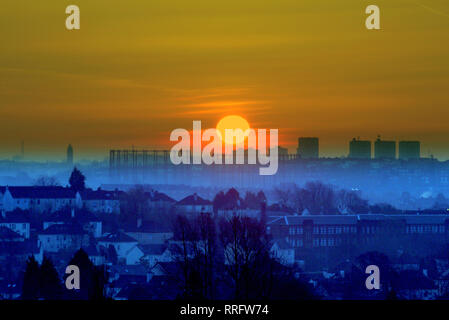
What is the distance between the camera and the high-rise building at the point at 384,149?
147 feet

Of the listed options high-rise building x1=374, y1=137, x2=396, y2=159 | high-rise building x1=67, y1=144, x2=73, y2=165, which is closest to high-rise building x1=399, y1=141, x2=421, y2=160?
high-rise building x1=374, y1=137, x2=396, y2=159

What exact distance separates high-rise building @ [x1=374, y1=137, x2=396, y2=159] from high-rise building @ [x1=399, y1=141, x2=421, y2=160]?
325 mm

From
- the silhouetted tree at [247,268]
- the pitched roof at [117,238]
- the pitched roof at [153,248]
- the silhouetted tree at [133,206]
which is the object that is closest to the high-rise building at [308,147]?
the silhouetted tree at [133,206]

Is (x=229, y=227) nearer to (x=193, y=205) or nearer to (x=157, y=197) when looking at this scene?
(x=193, y=205)

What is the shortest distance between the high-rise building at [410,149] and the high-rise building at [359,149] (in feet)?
4.18

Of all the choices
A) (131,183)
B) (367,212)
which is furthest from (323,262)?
(131,183)

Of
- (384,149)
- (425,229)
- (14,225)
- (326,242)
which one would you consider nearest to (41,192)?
(14,225)

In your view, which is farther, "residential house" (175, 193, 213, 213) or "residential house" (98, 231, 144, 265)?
"residential house" (175, 193, 213, 213)

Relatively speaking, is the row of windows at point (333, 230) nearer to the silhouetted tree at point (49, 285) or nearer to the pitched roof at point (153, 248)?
the pitched roof at point (153, 248)

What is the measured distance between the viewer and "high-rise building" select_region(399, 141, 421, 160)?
4556 cm

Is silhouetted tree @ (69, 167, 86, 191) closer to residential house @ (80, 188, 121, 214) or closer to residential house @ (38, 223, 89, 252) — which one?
residential house @ (80, 188, 121, 214)

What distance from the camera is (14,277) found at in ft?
77.2

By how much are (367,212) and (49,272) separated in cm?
2526

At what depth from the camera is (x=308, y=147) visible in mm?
42281
